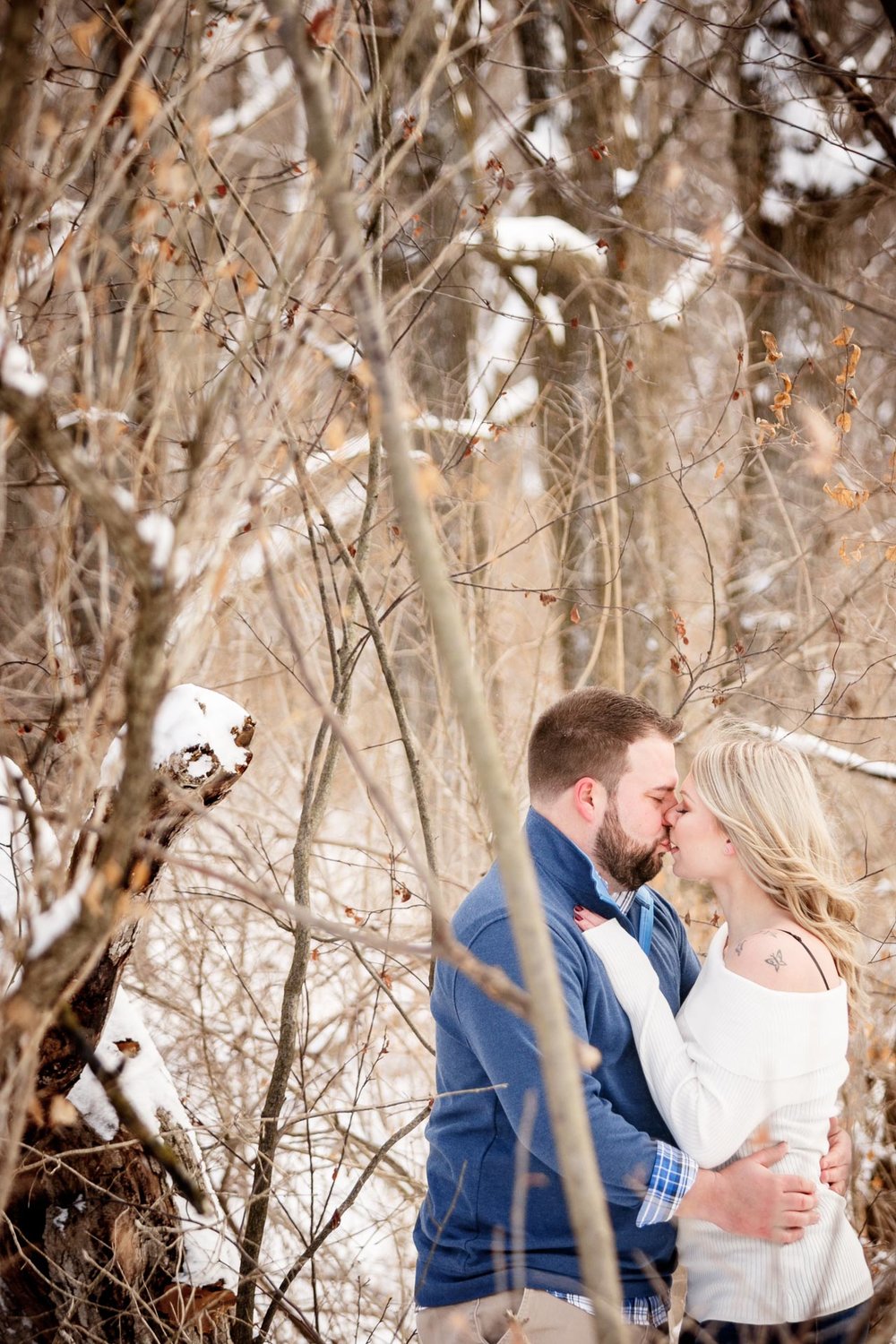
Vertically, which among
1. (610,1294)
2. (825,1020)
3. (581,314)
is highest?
(581,314)

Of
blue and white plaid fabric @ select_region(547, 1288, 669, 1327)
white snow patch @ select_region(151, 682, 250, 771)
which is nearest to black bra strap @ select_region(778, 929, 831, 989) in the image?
blue and white plaid fabric @ select_region(547, 1288, 669, 1327)

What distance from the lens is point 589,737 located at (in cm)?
261

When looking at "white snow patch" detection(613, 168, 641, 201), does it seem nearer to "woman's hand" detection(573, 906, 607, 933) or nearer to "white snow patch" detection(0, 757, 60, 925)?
"woman's hand" detection(573, 906, 607, 933)

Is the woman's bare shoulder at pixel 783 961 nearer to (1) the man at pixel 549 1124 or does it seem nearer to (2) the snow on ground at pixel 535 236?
(1) the man at pixel 549 1124

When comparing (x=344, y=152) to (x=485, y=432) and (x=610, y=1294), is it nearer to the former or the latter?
(x=610, y=1294)

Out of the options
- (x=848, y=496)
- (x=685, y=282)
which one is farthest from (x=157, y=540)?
(x=685, y=282)

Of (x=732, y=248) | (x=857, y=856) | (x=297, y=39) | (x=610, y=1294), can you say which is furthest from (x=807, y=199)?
(x=610, y=1294)

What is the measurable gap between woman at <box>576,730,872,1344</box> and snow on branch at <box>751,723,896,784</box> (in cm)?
168

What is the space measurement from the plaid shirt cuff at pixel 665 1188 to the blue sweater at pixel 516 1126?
2 centimetres

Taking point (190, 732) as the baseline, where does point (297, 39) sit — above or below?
above

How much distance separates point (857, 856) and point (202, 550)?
3.85m

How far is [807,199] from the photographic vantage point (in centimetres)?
718

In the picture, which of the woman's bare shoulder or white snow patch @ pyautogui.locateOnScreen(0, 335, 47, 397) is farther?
the woman's bare shoulder

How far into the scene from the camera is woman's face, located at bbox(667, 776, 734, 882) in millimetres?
2430
